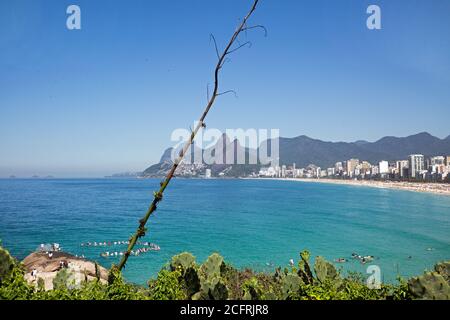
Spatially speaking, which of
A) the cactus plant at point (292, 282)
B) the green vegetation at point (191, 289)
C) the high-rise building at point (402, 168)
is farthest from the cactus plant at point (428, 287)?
the high-rise building at point (402, 168)

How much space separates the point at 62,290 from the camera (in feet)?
14.8

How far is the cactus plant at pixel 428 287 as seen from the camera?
17.9ft

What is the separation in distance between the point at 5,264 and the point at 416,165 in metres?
172

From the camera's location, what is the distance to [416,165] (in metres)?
153

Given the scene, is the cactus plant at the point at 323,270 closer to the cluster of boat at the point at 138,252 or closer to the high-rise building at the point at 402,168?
the cluster of boat at the point at 138,252

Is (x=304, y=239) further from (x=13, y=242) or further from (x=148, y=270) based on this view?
(x=13, y=242)

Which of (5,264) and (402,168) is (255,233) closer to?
(5,264)

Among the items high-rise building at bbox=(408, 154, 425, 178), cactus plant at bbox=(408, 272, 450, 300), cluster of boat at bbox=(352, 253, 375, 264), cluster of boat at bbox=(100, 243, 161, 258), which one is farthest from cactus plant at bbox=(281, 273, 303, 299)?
high-rise building at bbox=(408, 154, 425, 178)

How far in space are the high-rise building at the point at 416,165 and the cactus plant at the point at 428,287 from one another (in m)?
165

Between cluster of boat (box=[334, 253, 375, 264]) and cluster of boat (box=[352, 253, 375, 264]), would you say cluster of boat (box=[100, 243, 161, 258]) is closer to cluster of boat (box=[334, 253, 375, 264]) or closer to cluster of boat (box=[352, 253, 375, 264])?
cluster of boat (box=[334, 253, 375, 264])

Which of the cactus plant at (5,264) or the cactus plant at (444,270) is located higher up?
the cactus plant at (5,264)

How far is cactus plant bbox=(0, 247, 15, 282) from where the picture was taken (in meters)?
4.54
